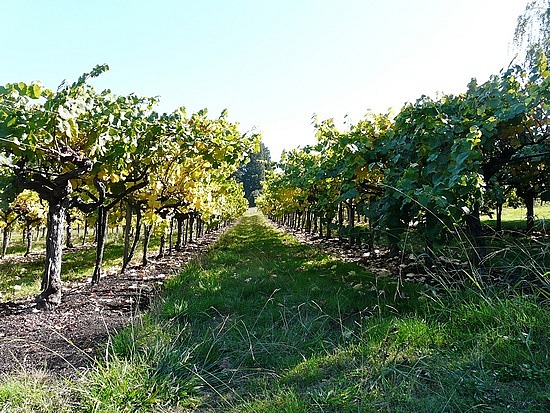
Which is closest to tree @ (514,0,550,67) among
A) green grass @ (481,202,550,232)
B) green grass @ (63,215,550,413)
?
green grass @ (481,202,550,232)

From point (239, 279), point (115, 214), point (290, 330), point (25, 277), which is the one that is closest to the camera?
point (290, 330)

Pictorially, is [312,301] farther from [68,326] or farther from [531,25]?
[531,25]

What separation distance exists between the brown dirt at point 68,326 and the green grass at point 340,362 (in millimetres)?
373

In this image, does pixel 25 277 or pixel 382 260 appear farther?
pixel 25 277

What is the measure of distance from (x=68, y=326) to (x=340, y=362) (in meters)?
3.03

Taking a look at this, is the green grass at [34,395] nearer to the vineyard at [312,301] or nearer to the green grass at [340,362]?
the vineyard at [312,301]

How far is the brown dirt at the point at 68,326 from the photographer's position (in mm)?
2947

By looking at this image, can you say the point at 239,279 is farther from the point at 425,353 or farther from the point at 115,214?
the point at 115,214

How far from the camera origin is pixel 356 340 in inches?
117

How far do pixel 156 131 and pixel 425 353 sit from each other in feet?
12.5

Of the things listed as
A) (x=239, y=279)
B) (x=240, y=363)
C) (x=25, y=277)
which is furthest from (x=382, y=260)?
(x=25, y=277)

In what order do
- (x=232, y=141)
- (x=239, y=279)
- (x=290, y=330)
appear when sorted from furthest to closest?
(x=239, y=279), (x=232, y=141), (x=290, y=330)

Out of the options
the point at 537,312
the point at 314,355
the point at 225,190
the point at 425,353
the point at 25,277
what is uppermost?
the point at 225,190

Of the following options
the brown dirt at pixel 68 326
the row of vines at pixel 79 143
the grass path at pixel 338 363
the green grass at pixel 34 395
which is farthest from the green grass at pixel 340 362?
the row of vines at pixel 79 143
